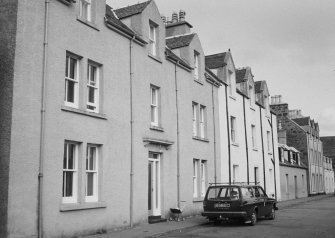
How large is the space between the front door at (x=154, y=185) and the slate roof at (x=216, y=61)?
10105mm

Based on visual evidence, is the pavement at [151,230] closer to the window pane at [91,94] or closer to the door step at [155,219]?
the door step at [155,219]

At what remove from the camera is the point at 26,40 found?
37.8 ft

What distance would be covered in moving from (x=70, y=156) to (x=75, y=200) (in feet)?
4.58

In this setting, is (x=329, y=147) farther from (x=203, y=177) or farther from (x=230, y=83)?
(x=203, y=177)

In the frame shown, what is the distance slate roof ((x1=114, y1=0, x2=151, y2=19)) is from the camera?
57.4ft

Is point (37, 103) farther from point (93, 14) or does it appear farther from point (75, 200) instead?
point (93, 14)

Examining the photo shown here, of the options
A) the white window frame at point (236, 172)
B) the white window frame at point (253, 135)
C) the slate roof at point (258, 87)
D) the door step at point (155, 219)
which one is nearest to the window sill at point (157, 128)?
the door step at point (155, 219)

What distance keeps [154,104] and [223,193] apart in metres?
4.80

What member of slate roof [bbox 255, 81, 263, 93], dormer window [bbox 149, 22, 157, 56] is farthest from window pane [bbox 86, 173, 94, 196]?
slate roof [bbox 255, 81, 263, 93]

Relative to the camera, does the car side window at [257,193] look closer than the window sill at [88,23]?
No

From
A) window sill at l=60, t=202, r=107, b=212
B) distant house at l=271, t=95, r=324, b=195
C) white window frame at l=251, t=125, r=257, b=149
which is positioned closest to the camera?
window sill at l=60, t=202, r=107, b=212

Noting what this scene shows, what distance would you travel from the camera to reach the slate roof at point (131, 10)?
57.4ft

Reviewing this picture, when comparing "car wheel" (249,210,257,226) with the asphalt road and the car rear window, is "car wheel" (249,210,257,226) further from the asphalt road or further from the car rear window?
the car rear window

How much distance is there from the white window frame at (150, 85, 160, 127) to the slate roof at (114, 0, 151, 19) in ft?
10.5
